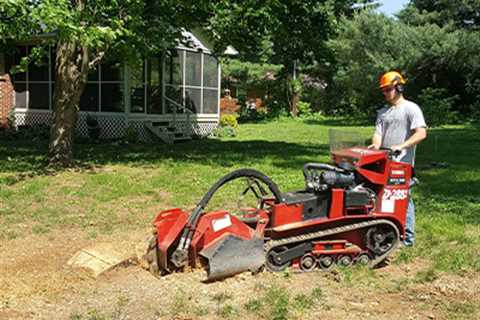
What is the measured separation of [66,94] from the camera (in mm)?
11383

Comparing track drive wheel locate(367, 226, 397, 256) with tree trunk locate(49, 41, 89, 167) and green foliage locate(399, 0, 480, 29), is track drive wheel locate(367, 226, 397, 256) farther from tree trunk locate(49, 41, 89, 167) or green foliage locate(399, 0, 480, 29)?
green foliage locate(399, 0, 480, 29)

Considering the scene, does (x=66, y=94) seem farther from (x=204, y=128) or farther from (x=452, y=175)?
(x=204, y=128)

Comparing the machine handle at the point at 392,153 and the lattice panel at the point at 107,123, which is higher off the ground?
the machine handle at the point at 392,153

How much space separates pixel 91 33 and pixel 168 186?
273 centimetres

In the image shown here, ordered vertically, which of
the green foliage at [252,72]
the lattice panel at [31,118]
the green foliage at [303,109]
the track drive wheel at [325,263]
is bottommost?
the track drive wheel at [325,263]

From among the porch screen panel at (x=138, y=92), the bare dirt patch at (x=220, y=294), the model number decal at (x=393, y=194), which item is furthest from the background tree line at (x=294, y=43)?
the model number decal at (x=393, y=194)

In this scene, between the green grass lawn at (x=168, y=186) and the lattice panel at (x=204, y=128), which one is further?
the lattice panel at (x=204, y=128)

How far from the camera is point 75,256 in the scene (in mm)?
5371

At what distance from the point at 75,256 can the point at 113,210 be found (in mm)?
2275

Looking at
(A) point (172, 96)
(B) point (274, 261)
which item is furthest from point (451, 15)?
(B) point (274, 261)

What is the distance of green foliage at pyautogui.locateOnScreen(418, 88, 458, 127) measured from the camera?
25.4 m

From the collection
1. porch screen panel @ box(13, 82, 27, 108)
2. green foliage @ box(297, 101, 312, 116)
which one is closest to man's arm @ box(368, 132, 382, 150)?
porch screen panel @ box(13, 82, 27, 108)

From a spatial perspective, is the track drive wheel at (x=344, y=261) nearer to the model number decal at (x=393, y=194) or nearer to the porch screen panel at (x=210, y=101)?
the model number decal at (x=393, y=194)

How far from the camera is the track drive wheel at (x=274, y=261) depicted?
494 cm
